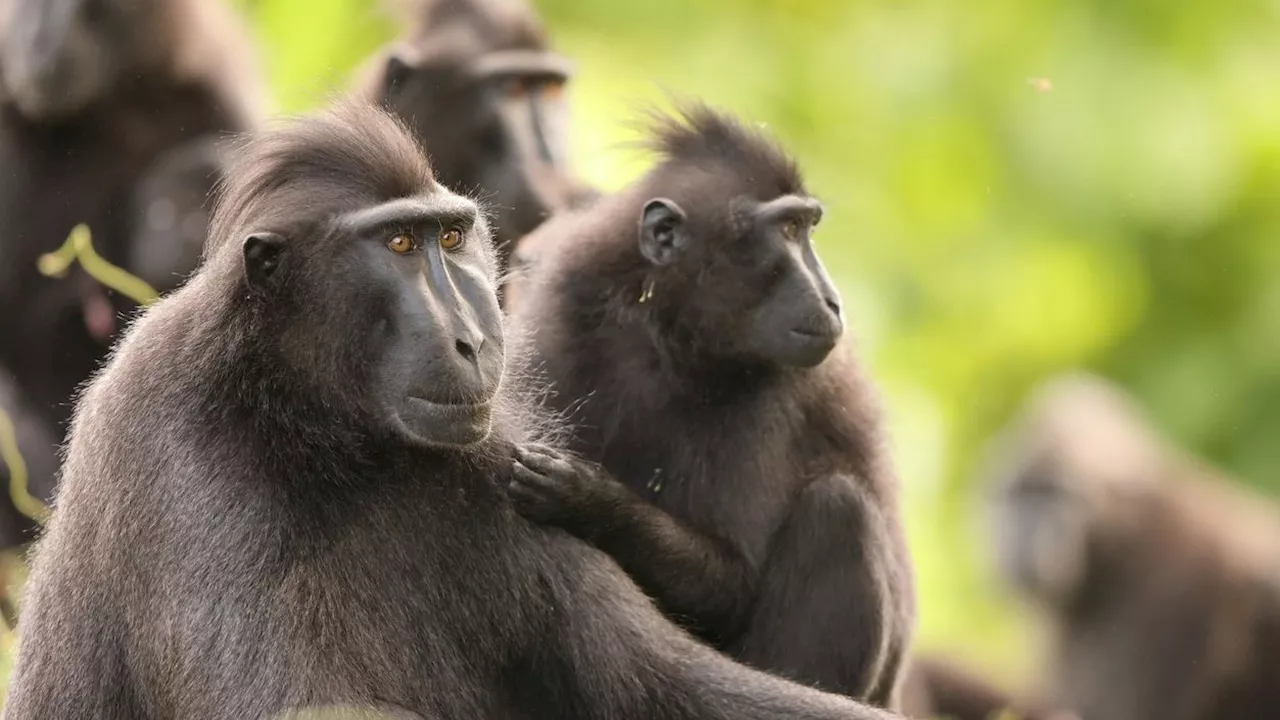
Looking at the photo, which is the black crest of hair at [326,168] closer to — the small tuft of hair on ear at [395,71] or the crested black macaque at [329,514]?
the crested black macaque at [329,514]

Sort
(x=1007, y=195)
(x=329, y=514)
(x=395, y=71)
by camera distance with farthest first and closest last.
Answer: (x=1007, y=195), (x=395, y=71), (x=329, y=514)

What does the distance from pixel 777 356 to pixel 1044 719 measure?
286 cm

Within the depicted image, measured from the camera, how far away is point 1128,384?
53.2 ft

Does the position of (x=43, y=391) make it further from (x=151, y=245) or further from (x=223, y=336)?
(x=223, y=336)

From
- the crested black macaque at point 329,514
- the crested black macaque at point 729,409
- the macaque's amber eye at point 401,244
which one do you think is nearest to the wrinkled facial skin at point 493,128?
the crested black macaque at point 729,409

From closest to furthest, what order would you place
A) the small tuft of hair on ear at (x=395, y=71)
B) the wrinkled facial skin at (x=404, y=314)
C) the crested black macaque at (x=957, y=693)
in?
the wrinkled facial skin at (x=404, y=314)
the small tuft of hair on ear at (x=395, y=71)
the crested black macaque at (x=957, y=693)

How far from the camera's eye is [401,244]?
439 centimetres

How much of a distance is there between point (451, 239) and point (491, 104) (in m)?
2.58

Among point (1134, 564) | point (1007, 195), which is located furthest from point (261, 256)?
point (1007, 195)

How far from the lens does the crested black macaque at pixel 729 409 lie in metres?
5.11

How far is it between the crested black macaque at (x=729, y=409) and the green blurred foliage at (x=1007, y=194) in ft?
19.1

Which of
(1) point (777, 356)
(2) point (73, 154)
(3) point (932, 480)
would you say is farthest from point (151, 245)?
(3) point (932, 480)

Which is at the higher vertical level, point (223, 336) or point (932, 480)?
point (223, 336)

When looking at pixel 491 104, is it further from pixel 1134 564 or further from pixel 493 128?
pixel 1134 564
